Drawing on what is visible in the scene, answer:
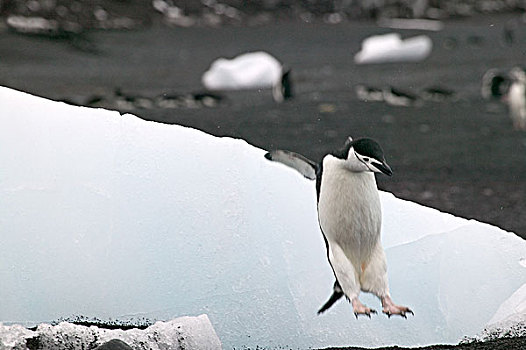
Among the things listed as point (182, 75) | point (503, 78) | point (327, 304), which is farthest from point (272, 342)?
point (182, 75)

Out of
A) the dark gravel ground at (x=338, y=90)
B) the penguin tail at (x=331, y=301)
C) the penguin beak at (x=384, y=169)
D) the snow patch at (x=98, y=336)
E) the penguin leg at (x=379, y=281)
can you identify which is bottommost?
the snow patch at (x=98, y=336)

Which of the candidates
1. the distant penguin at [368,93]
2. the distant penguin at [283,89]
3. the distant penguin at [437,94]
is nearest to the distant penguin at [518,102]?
the distant penguin at [437,94]

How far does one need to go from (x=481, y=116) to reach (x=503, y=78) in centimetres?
42

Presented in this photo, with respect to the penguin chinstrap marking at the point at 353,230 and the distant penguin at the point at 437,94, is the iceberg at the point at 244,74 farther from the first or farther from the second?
the penguin chinstrap marking at the point at 353,230

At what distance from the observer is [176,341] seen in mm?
1040

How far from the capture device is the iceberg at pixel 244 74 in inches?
157

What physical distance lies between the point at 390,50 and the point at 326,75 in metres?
0.77

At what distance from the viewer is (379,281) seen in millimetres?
1072

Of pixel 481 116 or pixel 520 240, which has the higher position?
pixel 481 116

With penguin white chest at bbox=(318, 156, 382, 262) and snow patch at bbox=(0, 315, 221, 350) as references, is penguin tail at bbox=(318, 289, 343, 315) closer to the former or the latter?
penguin white chest at bbox=(318, 156, 382, 262)

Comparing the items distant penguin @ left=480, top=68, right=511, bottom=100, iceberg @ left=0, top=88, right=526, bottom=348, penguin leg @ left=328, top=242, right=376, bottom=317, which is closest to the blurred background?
distant penguin @ left=480, top=68, right=511, bottom=100

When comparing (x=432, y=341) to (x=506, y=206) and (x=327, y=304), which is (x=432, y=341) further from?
(x=506, y=206)

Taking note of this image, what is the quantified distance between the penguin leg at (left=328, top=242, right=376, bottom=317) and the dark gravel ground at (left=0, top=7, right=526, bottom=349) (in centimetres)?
17

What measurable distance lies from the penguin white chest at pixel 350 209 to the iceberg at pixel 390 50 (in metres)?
3.65
